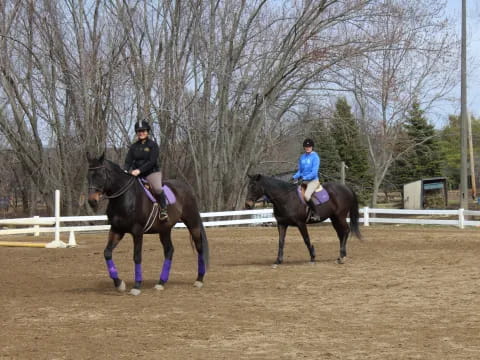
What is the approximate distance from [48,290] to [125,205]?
6.31 feet

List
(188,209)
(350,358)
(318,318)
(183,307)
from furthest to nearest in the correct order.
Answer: (188,209), (183,307), (318,318), (350,358)

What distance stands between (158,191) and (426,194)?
133 feet

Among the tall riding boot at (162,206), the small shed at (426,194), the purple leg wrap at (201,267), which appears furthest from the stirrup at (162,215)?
the small shed at (426,194)

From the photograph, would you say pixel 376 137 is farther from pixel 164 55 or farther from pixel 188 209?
pixel 188 209

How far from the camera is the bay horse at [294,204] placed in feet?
42.0

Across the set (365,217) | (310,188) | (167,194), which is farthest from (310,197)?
(365,217)

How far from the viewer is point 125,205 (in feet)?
31.5

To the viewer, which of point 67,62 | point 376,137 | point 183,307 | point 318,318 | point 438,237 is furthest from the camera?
point 376,137

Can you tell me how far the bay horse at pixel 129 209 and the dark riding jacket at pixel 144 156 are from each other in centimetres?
27

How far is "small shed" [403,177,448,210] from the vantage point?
46750 millimetres

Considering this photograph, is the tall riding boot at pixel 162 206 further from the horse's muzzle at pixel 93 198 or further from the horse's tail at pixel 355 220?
the horse's tail at pixel 355 220

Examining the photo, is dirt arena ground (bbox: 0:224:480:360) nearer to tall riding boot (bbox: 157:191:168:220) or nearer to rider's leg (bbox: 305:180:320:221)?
rider's leg (bbox: 305:180:320:221)

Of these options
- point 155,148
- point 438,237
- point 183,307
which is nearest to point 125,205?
point 155,148

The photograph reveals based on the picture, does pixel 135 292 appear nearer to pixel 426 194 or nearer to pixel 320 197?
pixel 320 197
